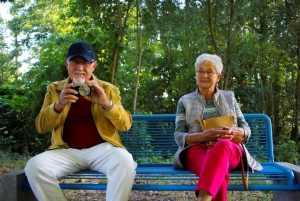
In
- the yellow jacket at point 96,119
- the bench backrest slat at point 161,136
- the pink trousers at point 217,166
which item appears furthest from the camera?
the bench backrest slat at point 161,136

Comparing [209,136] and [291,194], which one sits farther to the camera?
[291,194]

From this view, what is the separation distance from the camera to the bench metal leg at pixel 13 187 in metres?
3.00

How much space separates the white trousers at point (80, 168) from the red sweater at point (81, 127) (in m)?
0.10

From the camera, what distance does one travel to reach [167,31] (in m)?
8.45

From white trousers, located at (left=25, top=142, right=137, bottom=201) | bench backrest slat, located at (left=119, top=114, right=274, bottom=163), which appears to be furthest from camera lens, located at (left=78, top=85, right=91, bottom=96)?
bench backrest slat, located at (left=119, top=114, right=274, bottom=163)

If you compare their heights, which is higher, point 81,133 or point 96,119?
point 96,119

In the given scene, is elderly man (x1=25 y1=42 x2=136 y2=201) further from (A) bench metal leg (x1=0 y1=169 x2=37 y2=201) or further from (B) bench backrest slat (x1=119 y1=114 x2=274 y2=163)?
(B) bench backrest slat (x1=119 y1=114 x2=274 y2=163)

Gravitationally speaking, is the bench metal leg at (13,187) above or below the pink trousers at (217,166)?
below

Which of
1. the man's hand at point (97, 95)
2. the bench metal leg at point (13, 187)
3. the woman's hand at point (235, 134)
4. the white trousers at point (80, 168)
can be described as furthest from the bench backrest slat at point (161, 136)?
the bench metal leg at point (13, 187)

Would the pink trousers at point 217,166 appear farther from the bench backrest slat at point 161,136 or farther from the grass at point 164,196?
the grass at point 164,196

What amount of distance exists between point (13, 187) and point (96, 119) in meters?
0.85

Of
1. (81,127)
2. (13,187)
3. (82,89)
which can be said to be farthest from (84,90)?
(13,187)

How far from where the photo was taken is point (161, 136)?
3.81m

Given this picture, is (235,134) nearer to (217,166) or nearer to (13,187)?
(217,166)
